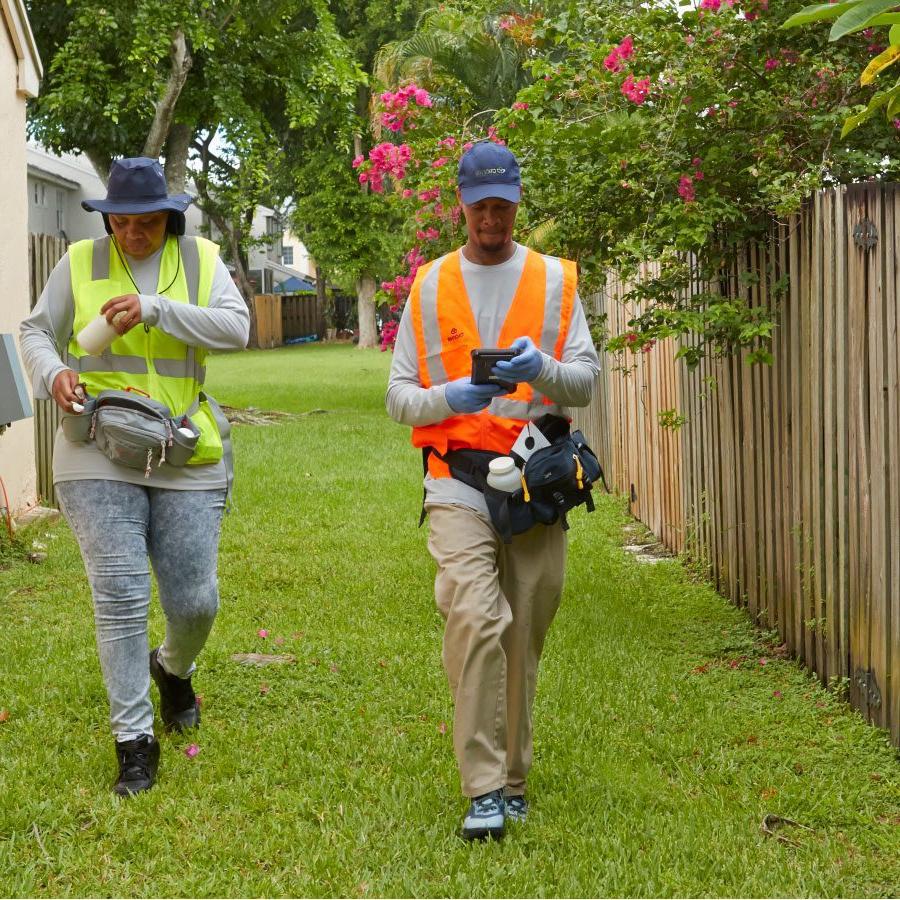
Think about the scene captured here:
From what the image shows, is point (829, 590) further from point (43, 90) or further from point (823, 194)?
point (43, 90)

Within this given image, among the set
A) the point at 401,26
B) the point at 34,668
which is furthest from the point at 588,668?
the point at 401,26

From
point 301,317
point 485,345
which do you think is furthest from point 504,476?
point 301,317

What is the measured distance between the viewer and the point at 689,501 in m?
8.23

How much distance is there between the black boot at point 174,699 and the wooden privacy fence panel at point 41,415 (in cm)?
573

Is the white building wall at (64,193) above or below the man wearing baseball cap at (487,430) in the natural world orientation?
above

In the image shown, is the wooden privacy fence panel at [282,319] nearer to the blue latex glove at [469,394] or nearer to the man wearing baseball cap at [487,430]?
the man wearing baseball cap at [487,430]

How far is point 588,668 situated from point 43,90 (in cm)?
1540

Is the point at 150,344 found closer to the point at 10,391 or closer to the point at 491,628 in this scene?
the point at 491,628

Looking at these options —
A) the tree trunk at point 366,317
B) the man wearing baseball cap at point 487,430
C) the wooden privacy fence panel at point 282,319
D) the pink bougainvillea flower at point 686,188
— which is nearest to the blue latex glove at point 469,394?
the man wearing baseball cap at point 487,430

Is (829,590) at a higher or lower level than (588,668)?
higher

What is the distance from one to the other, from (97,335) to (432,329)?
1.13m

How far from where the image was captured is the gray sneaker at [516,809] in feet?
13.7

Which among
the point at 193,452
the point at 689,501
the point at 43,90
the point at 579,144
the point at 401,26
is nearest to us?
the point at 193,452

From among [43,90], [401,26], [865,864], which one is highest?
[401,26]
